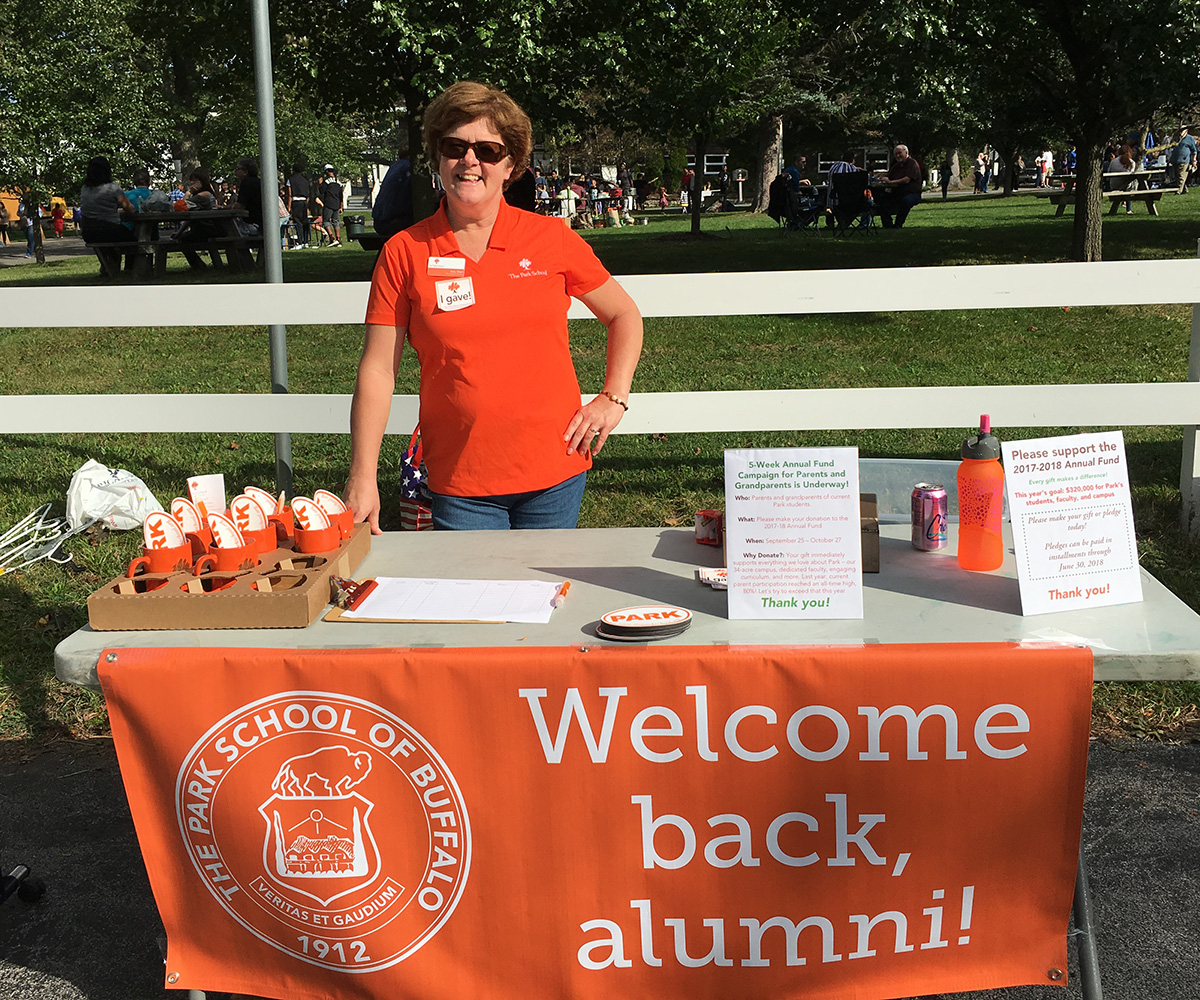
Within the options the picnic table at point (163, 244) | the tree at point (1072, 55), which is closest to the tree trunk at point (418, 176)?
the picnic table at point (163, 244)

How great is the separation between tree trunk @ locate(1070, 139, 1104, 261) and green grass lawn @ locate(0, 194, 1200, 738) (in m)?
0.84

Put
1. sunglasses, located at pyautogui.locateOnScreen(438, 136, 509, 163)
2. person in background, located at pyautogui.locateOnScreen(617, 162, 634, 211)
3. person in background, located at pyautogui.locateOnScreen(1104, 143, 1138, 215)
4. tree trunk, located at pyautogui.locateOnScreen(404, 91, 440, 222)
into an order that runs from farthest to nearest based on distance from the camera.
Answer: person in background, located at pyautogui.locateOnScreen(617, 162, 634, 211)
person in background, located at pyautogui.locateOnScreen(1104, 143, 1138, 215)
tree trunk, located at pyautogui.locateOnScreen(404, 91, 440, 222)
sunglasses, located at pyautogui.locateOnScreen(438, 136, 509, 163)

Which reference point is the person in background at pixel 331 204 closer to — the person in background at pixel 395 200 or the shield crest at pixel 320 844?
the person in background at pixel 395 200

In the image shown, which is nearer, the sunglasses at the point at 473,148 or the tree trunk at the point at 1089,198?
Answer: the sunglasses at the point at 473,148

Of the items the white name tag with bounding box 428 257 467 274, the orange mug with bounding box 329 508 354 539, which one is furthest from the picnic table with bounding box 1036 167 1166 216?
the orange mug with bounding box 329 508 354 539

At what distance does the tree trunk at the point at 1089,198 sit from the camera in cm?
1316

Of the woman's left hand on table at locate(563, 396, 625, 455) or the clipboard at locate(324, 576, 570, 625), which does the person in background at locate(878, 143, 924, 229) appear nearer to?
the woman's left hand on table at locate(563, 396, 625, 455)

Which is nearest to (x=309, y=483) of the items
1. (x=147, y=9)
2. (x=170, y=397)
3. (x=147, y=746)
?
(x=170, y=397)

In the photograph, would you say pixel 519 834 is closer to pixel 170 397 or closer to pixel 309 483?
pixel 170 397

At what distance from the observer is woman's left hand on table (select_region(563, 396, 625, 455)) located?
293 cm

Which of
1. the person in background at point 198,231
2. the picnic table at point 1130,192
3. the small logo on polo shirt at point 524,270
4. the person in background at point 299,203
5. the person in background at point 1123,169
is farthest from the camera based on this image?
the person in background at point 299,203

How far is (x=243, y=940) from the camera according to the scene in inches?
90.9

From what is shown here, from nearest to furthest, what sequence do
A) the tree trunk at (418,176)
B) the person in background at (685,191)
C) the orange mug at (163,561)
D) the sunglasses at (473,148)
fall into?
the orange mug at (163,561)
the sunglasses at (473,148)
the tree trunk at (418,176)
the person in background at (685,191)

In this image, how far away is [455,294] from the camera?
2807mm
